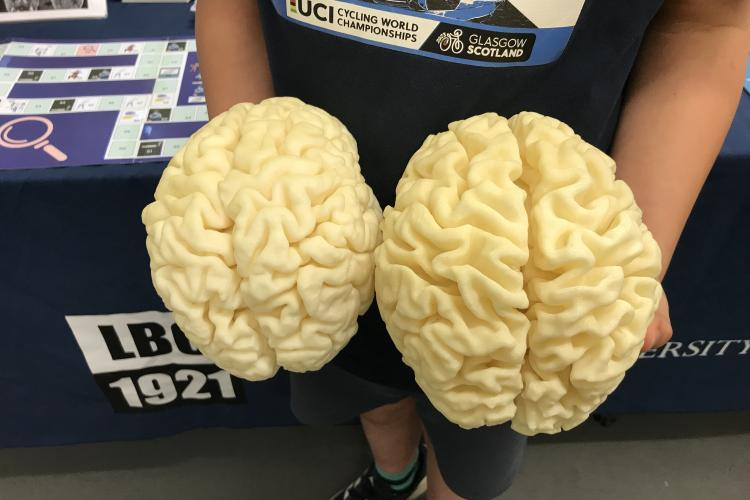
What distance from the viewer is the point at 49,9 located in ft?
3.77

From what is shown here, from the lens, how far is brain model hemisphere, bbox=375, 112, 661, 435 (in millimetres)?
404

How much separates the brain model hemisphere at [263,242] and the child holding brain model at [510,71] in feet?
0.34

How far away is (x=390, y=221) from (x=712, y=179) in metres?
0.65

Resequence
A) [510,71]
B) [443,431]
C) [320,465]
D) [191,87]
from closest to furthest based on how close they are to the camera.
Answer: [510,71] → [443,431] → [191,87] → [320,465]

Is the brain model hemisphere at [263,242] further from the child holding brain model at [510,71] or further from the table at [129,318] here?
the table at [129,318]

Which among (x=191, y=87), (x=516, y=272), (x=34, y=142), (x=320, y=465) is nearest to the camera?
(x=516, y=272)

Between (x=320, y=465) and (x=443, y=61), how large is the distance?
1.07 m

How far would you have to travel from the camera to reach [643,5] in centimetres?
48

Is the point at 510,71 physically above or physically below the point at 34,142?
above

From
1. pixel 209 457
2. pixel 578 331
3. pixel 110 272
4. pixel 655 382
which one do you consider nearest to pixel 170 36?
pixel 110 272

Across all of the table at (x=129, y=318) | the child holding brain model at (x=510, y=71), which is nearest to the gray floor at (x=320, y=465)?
the table at (x=129, y=318)

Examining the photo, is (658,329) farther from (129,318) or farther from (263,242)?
(129,318)

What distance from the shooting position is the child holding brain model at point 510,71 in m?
0.50

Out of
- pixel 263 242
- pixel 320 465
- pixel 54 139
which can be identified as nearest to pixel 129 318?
pixel 54 139
